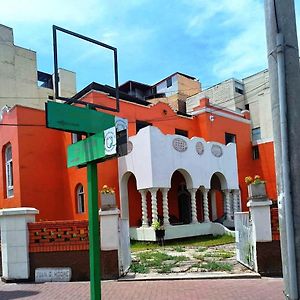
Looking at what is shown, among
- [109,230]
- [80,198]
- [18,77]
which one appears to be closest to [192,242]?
[80,198]

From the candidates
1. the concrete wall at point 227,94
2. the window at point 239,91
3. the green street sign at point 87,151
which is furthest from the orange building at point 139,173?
the window at point 239,91

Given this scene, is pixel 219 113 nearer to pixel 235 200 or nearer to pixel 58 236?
pixel 235 200

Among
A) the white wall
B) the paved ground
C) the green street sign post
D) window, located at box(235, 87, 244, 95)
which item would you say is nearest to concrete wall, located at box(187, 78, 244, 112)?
window, located at box(235, 87, 244, 95)

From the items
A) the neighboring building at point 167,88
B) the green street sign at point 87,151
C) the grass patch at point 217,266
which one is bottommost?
the grass patch at point 217,266

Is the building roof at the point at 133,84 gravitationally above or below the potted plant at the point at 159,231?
above

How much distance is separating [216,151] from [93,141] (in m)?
17.7

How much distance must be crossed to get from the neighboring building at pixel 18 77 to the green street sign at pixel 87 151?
29.9 metres

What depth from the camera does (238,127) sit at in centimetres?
2844

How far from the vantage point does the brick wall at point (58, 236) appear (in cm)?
916

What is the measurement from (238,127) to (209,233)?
414 inches

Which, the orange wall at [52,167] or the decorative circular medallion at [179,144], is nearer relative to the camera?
the decorative circular medallion at [179,144]

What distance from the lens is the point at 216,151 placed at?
72.4 feet

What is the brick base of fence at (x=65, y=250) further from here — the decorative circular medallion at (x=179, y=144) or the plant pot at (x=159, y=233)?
the decorative circular medallion at (x=179, y=144)

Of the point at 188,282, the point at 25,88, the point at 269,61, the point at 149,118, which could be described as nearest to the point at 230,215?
the point at 149,118
